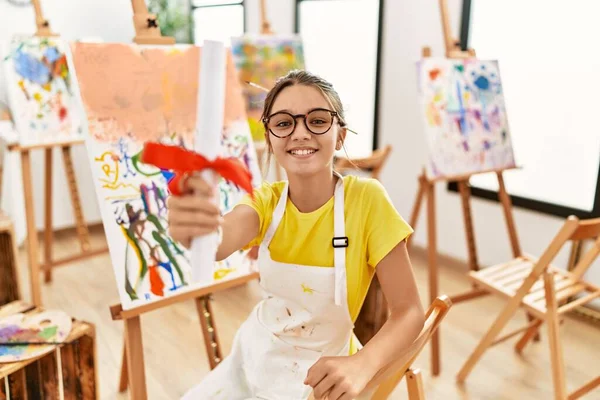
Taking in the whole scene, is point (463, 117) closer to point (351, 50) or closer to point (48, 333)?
point (351, 50)

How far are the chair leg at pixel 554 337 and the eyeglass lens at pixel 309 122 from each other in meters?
0.99

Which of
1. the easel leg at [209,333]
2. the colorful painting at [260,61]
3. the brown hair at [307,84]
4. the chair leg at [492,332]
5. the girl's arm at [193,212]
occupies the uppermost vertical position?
the colorful painting at [260,61]

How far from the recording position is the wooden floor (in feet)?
6.40

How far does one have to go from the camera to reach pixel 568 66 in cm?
237

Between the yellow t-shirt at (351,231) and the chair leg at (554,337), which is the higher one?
the yellow t-shirt at (351,231)

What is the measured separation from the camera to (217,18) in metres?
4.12

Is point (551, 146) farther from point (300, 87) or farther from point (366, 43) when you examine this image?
point (300, 87)

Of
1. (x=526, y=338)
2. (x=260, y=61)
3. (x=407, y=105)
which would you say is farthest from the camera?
(x=407, y=105)

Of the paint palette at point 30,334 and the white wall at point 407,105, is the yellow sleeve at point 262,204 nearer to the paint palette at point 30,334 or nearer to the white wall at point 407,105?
the paint palette at point 30,334

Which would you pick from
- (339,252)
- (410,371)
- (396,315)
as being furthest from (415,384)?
(339,252)

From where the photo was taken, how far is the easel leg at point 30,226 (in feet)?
7.41

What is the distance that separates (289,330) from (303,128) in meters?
0.45

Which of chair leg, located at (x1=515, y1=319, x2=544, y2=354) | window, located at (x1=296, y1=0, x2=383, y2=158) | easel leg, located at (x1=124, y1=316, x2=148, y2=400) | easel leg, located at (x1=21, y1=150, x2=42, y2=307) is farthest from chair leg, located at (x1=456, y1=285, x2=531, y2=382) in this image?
easel leg, located at (x1=21, y1=150, x2=42, y2=307)

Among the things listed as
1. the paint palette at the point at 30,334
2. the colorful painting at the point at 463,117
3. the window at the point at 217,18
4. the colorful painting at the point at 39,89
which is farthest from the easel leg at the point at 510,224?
the window at the point at 217,18
